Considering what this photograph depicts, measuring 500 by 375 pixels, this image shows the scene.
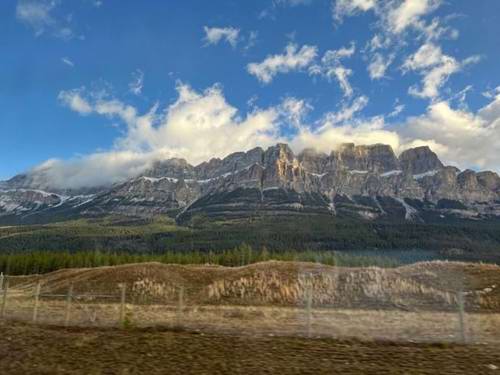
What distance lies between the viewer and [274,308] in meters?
38.8

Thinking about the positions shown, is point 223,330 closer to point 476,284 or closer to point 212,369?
point 212,369

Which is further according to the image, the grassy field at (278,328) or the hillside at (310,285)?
the hillside at (310,285)

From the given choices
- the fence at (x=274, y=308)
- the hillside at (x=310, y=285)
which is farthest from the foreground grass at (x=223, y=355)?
the hillside at (x=310, y=285)

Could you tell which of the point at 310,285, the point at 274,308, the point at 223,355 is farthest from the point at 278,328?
the point at 310,285

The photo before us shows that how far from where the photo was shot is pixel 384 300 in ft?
136

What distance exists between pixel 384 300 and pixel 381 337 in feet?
70.0

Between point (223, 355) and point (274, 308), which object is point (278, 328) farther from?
point (274, 308)

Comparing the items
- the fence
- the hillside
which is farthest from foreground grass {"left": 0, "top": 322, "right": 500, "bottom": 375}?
the hillside

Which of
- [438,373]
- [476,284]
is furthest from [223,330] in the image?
[476,284]

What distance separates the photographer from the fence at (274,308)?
79.7 feet

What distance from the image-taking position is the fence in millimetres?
24281

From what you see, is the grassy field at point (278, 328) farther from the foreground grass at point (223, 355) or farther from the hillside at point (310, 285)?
the hillside at point (310, 285)

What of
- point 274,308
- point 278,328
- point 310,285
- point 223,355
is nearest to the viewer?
point 223,355

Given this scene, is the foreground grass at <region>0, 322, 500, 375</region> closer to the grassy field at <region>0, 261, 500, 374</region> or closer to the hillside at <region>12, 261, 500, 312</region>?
the grassy field at <region>0, 261, 500, 374</region>
